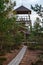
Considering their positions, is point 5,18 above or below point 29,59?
above

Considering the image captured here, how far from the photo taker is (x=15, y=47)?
27828 mm

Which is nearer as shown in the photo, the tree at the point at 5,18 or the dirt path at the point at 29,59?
the tree at the point at 5,18

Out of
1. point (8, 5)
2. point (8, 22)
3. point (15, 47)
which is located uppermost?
point (8, 5)

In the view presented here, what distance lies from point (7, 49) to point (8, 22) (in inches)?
252

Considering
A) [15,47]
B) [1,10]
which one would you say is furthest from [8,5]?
[15,47]

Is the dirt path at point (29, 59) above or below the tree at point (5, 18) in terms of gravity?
below

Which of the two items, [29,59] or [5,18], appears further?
[29,59]

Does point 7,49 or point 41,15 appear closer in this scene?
point 41,15

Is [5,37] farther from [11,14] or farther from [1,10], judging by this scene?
[1,10]

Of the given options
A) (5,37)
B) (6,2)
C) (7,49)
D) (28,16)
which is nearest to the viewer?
(6,2)

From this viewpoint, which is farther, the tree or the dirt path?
the dirt path

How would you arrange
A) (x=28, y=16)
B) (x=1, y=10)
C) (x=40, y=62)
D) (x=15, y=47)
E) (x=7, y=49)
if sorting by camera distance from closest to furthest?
(x=40, y=62) < (x=1, y=10) < (x=7, y=49) < (x=15, y=47) < (x=28, y=16)

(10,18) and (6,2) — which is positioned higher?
(6,2)

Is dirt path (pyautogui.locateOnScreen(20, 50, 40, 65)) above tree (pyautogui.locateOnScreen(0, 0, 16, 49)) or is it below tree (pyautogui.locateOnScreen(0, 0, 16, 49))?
below
